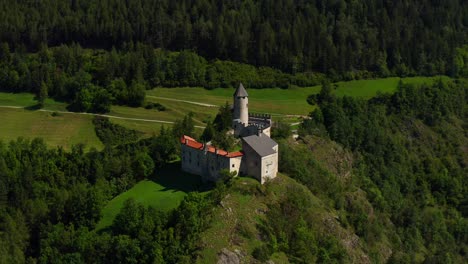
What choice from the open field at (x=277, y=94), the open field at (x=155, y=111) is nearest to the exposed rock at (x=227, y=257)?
the open field at (x=155, y=111)

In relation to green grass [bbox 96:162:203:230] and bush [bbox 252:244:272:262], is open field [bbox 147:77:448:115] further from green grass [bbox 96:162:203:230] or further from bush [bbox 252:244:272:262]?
bush [bbox 252:244:272:262]

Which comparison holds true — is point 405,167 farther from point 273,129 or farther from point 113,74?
point 113,74

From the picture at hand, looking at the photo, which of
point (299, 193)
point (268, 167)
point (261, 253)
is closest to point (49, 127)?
point (268, 167)

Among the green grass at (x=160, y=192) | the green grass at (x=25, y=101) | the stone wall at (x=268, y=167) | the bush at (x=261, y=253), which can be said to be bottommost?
the bush at (x=261, y=253)

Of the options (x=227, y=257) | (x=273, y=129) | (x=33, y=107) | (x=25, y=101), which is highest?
(x=25, y=101)

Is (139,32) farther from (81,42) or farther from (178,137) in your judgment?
(178,137)

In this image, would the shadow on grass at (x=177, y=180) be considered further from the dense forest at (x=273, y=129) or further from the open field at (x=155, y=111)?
the open field at (x=155, y=111)
